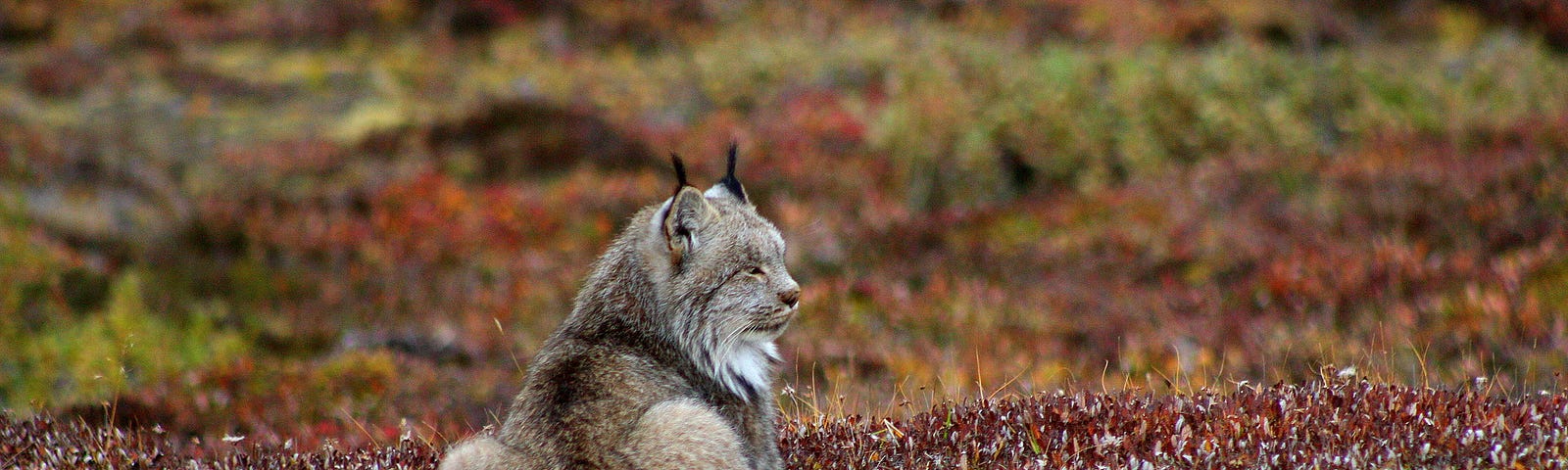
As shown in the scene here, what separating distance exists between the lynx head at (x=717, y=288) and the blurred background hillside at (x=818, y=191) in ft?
4.30

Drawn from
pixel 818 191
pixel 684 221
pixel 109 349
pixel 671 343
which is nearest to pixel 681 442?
pixel 671 343

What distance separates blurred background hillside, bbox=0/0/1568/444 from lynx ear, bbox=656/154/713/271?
63.7 inches

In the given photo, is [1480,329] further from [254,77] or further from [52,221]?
[254,77]

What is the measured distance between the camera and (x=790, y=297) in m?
5.64

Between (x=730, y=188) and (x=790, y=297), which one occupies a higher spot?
(x=730, y=188)

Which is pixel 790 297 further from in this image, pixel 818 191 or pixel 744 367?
pixel 818 191

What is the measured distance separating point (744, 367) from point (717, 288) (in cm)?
38

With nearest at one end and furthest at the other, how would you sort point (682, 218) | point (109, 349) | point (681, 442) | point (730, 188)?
1. point (681, 442)
2. point (682, 218)
3. point (730, 188)
4. point (109, 349)

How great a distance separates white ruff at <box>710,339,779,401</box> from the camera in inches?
221

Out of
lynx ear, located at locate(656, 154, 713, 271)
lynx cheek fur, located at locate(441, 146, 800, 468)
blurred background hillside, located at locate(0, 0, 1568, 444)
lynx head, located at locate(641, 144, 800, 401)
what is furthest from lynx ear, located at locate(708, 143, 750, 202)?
blurred background hillside, located at locate(0, 0, 1568, 444)

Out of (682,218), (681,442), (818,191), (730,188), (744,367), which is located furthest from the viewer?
(818,191)

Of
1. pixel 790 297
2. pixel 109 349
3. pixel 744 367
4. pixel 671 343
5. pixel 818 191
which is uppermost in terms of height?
pixel 790 297

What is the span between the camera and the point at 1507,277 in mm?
10992

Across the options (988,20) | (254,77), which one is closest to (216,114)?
(254,77)
